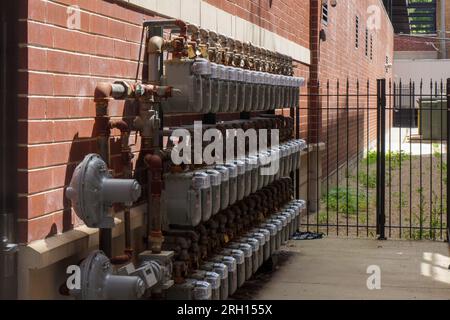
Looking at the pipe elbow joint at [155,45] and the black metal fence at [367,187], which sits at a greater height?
the pipe elbow joint at [155,45]

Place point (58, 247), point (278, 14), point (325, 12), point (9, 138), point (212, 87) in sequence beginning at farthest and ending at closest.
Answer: point (325, 12)
point (278, 14)
point (212, 87)
point (58, 247)
point (9, 138)

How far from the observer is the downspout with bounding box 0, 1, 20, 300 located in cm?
361

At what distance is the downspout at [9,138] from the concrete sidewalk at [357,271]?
3.51m

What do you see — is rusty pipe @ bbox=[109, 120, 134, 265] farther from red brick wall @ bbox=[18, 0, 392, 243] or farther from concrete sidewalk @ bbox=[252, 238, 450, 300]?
concrete sidewalk @ bbox=[252, 238, 450, 300]

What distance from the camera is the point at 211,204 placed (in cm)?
527

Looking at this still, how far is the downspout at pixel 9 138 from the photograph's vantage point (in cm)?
361

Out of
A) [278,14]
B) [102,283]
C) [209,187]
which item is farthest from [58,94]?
[278,14]

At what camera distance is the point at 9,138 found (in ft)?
12.0

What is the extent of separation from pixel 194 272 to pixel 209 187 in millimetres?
631

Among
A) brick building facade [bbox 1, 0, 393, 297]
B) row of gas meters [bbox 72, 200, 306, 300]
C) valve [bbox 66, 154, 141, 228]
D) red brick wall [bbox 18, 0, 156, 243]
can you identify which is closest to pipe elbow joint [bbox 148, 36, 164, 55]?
brick building facade [bbox 1, 0, 393, 297]

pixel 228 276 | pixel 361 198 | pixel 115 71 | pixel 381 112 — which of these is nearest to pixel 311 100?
pixel 381 112

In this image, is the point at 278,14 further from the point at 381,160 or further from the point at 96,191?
the point at 96,191

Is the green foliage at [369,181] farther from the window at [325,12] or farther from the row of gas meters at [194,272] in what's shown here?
the row of gas meters at [194,272]

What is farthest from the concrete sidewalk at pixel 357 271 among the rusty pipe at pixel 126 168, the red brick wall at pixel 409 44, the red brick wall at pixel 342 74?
the red brick wall at pixel 409 44
